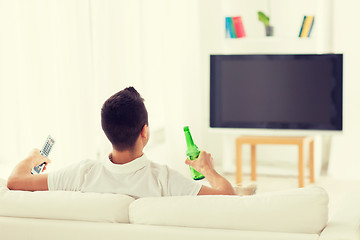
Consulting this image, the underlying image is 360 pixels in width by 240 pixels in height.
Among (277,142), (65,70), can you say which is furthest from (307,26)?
(65,70)

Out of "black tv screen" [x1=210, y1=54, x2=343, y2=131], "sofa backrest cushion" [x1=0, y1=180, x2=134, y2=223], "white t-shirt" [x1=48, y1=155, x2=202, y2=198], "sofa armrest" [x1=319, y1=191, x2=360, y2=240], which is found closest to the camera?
"sofa armrest" [x1=319, y1=191, x2=360, y2=240]

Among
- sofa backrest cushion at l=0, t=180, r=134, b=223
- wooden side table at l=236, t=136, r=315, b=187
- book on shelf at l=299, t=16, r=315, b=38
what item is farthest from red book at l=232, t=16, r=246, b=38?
sofa backrest cushion at l=0, t=180, r=134, b=223

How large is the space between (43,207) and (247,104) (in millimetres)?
3394

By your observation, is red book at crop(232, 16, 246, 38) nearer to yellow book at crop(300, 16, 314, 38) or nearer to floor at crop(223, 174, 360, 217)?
yellow book at crop(300, 16, 314, 38)

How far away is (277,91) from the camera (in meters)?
5.10

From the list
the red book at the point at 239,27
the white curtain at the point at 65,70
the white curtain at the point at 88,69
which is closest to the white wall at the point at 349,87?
the red book at the point at 239,27

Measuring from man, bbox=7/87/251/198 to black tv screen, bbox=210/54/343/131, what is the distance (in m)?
3.09

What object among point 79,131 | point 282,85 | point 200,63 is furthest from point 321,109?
point 79,131

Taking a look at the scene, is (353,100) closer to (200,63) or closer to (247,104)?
(247,104)

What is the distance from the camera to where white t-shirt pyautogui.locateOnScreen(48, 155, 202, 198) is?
2.00 metres

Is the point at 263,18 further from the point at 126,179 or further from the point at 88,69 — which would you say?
the point at 126,179

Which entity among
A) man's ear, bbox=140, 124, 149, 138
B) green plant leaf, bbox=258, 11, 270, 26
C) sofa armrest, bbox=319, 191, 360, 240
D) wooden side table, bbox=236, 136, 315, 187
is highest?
green plant leaf, bbox=258, 11, 270, 26

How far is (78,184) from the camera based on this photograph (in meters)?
2.08

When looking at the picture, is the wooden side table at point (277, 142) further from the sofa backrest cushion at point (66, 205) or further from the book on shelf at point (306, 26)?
the sofa backrest cushion at point (66, 205)
